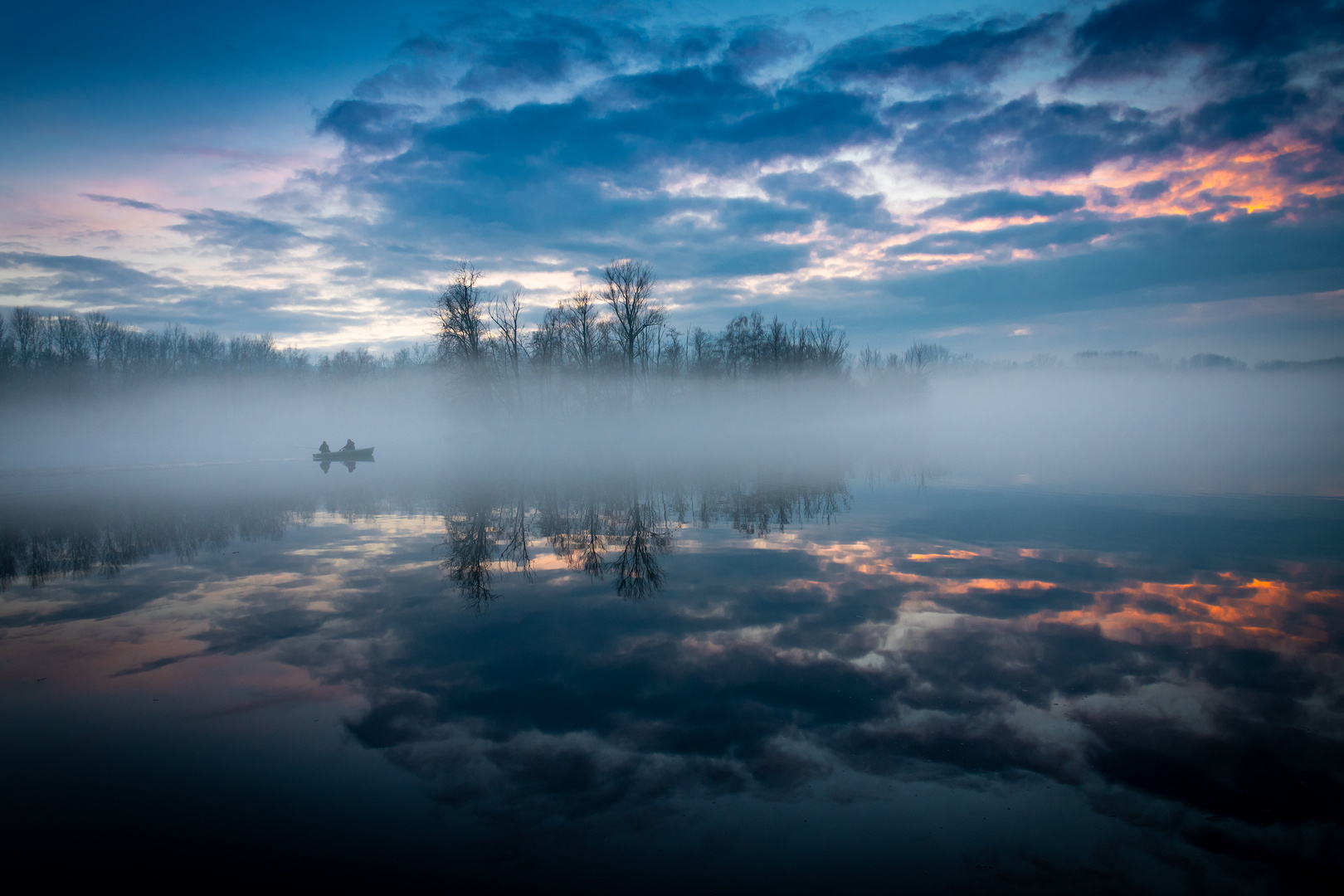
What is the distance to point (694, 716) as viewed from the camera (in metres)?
6.38

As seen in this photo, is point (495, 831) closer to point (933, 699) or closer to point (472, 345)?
point (933, 699)

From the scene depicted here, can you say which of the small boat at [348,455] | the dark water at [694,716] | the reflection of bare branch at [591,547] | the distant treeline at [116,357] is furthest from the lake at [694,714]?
the distant treeline at [116,357]

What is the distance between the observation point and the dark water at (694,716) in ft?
14.5

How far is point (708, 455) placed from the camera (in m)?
43.6

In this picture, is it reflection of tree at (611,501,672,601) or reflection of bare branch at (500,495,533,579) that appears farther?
reflection of bare branch at (500,495,533,579)

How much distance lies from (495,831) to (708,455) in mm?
39147

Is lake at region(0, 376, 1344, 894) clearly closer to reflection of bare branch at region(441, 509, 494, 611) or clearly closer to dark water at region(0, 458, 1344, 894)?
dark water at region(0, 458, 1344, 894)

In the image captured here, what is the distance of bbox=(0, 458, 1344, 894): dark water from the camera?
4426 mm

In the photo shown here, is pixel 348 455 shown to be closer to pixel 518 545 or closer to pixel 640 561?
pixel 518 545

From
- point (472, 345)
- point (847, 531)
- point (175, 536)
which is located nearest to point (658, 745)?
point (847, 531)

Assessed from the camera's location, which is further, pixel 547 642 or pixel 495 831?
pixel 547 642

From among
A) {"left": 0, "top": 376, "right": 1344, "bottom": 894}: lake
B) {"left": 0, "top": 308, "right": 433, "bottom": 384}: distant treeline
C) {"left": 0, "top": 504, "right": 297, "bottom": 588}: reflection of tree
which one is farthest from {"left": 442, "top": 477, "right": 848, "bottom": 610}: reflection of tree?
{"left": 0, "top": 308, "right": 433, "bottom": 384}: distant treeline

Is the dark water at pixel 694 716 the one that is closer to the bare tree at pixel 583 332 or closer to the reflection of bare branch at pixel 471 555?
the reflection of bare branch at pixel 471 555

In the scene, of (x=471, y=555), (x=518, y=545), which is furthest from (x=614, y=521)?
(x=471, y=555)
